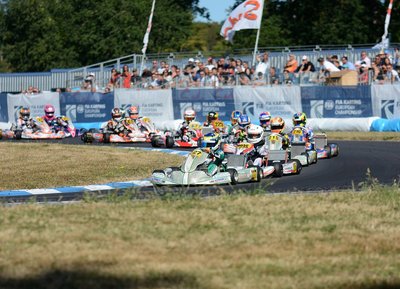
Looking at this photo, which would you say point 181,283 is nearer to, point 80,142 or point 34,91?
point 80,142

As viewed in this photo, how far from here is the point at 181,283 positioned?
7.56m

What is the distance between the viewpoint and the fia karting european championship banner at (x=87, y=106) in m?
32.9

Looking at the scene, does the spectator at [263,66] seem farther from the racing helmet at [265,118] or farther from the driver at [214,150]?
the driver at [214,150]

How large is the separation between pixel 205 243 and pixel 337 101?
20090 millimetres

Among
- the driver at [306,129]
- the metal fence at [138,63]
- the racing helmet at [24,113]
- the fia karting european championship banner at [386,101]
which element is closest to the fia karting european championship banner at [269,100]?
the metal fence at [138,63]

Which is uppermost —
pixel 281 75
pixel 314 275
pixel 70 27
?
pixel 70 27

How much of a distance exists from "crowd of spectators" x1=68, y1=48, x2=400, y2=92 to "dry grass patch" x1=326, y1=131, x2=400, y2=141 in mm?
1998

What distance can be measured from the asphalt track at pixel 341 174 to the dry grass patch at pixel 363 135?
959mm

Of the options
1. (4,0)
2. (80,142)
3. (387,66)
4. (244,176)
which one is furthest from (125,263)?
(4,0)

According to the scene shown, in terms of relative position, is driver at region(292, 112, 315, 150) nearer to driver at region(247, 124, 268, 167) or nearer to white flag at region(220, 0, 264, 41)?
driver at region(247, 124, 268, 167)

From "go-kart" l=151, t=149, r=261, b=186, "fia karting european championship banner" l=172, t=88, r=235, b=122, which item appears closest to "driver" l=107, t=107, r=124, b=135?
"fia karting european championship banner" l=172, t=88, r=235, b=122

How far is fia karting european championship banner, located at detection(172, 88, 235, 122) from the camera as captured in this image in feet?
99.9

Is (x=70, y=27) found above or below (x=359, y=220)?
above

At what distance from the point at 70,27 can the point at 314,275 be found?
53.5 meters
